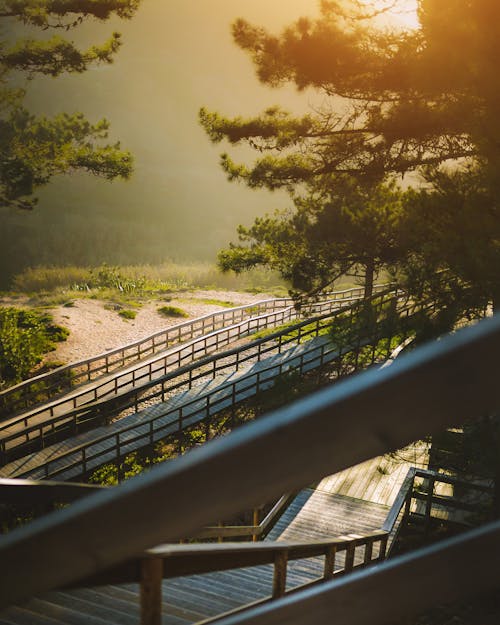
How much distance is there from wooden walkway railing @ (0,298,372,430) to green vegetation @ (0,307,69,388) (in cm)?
233

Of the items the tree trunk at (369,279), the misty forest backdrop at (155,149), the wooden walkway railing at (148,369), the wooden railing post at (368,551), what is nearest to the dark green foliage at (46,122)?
the wooden walkway railing at (148,369)

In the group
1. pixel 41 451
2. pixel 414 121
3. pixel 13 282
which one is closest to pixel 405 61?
pixel 414 121

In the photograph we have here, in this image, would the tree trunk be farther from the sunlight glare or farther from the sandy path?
the sandy path

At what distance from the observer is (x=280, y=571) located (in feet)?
8.94

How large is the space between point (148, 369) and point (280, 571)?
15.3 meters

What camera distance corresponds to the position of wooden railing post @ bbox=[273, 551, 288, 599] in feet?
8.31

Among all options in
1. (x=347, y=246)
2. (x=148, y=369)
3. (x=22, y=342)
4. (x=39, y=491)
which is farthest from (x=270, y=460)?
(x=22, y=342)

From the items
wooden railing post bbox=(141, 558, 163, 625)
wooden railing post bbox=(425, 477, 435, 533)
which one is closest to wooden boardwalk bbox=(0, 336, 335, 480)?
wooden railing post bbox=(425, 477, 435, 533)

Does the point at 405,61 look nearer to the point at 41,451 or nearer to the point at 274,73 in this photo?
the point at 274,73

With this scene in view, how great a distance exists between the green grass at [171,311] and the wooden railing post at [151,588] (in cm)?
2544

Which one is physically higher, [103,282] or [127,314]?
[103,282]

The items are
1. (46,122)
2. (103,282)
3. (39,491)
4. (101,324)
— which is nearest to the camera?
(39,491)

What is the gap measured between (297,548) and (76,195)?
76124 millimetres

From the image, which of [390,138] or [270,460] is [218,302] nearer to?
[390,138]
